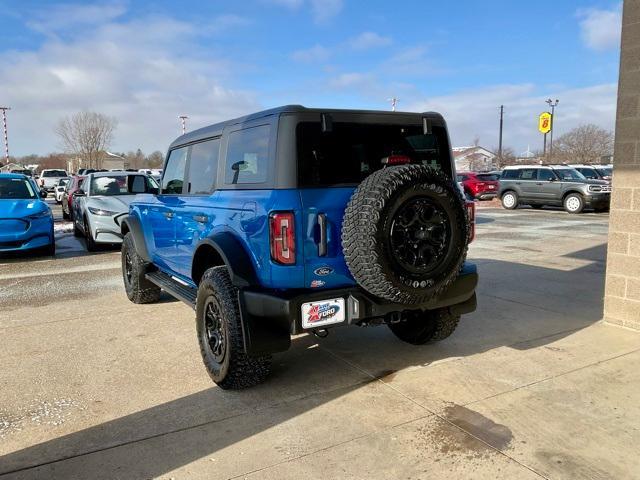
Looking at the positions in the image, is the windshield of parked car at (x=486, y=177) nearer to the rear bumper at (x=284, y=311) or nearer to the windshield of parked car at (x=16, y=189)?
the windshield of parked car at (x=16, y=189)

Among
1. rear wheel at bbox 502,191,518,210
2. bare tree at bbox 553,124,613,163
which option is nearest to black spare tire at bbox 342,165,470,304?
rear wheel at bbox 502,191,518,210

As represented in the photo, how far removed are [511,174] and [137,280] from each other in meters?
18.6

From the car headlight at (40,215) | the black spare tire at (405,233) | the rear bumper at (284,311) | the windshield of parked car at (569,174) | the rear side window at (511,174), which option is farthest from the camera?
the rear side window at (511,174)

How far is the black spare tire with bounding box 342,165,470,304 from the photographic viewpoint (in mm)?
3201

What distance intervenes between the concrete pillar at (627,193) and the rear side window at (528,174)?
16311mm

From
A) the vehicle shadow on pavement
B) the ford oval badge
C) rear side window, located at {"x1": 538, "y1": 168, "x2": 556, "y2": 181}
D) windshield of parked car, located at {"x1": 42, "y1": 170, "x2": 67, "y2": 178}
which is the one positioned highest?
windshield of parked car, located at {"x1": 42, "y1": 170, "x2": 67, "y2": 178}

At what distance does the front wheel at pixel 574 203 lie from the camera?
60.7 ft

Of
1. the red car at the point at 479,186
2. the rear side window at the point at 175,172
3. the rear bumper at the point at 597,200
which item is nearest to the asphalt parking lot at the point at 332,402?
the rear side window at the point at 175,172

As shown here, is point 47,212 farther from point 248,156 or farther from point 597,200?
point 597,200

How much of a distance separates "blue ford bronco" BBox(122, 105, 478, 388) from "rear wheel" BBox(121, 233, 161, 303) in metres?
2.25

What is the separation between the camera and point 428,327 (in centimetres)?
452

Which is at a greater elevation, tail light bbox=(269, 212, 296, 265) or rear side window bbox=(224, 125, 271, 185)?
rear side window bbox=(224, 125, 271, 185)

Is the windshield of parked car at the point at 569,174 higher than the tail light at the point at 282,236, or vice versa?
the windshield of parked car at the point at 569,174

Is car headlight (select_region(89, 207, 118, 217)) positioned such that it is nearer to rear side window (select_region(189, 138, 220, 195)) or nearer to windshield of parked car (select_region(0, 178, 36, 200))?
windshield of parked car (select_region(0, 178, 36, 200))
